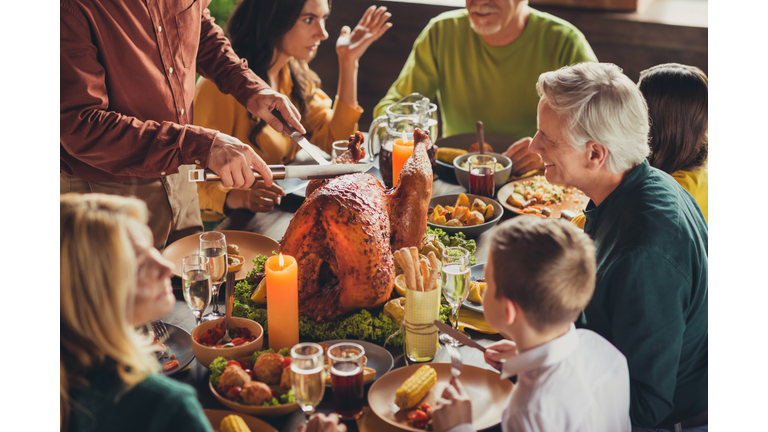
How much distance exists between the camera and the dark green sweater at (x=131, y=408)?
1077mm

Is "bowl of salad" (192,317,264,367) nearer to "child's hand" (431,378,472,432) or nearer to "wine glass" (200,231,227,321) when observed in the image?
"wine glass" (200,231,227,321)

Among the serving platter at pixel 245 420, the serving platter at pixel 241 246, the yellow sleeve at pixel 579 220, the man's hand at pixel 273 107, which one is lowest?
the serving platter at pixel 245 420

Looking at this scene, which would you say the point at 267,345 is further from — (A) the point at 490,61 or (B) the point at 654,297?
(A) the point at 490,61

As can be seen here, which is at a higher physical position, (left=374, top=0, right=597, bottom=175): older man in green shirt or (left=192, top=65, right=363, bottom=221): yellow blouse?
(left=374, top=0, right=597, bottom=175): older man in green shirt

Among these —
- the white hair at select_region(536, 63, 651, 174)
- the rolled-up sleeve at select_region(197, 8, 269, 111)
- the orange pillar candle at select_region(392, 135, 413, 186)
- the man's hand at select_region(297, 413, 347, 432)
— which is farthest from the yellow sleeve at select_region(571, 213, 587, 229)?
the rolled-up sleeve at select_region(197, 8, 269, 111)

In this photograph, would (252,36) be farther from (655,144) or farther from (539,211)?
(655,144)

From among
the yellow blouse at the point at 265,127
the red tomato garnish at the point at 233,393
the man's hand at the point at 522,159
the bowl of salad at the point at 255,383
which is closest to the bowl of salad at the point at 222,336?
the bowl of salad at the point at 255,383

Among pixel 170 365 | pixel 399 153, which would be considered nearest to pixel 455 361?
pixel 170 365

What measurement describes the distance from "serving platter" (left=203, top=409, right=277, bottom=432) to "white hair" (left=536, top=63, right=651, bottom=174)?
Answer: 3.66ft

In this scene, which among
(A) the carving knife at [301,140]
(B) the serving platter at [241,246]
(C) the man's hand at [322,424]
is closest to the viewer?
(C) the man's hand at [322,424]

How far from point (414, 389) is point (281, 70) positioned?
2.48 meters

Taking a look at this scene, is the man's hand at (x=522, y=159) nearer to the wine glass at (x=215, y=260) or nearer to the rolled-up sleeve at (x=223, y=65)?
the rolled-up sleeve at (x=223, y=65)

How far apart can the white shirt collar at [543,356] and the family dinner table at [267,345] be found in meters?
0.22

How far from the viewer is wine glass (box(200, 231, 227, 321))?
5.71 feet
